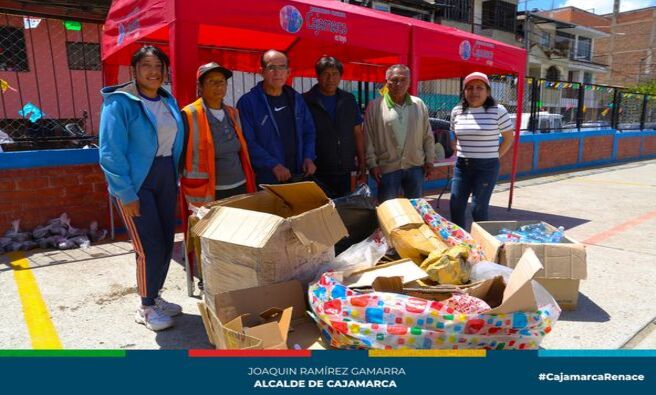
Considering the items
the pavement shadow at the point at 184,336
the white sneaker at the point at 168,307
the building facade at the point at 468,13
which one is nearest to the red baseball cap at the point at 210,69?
the white sneaker at the point at 168,307

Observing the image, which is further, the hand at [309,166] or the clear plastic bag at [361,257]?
the hand at [309,166]

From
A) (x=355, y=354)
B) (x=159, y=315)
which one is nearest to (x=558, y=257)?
(x=355, y=354)

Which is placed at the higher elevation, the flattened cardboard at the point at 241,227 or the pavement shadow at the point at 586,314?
the flattened cardboard at the point at 241,227

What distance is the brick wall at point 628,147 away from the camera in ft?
45.2

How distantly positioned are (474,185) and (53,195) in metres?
4.34

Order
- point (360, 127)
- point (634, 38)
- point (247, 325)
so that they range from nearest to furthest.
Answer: point (247, 325) < point (360, 127) < point (634, 38)

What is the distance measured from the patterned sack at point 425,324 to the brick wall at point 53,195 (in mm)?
3918

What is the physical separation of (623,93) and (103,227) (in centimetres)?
1453

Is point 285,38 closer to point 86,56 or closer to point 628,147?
point 86,56

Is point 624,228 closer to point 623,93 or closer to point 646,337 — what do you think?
point 646,337

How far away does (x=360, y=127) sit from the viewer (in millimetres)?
3877

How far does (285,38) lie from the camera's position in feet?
17.8

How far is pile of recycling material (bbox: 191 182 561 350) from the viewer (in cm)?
197

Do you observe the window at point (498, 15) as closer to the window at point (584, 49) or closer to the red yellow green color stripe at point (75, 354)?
the window at point (584, 49)
